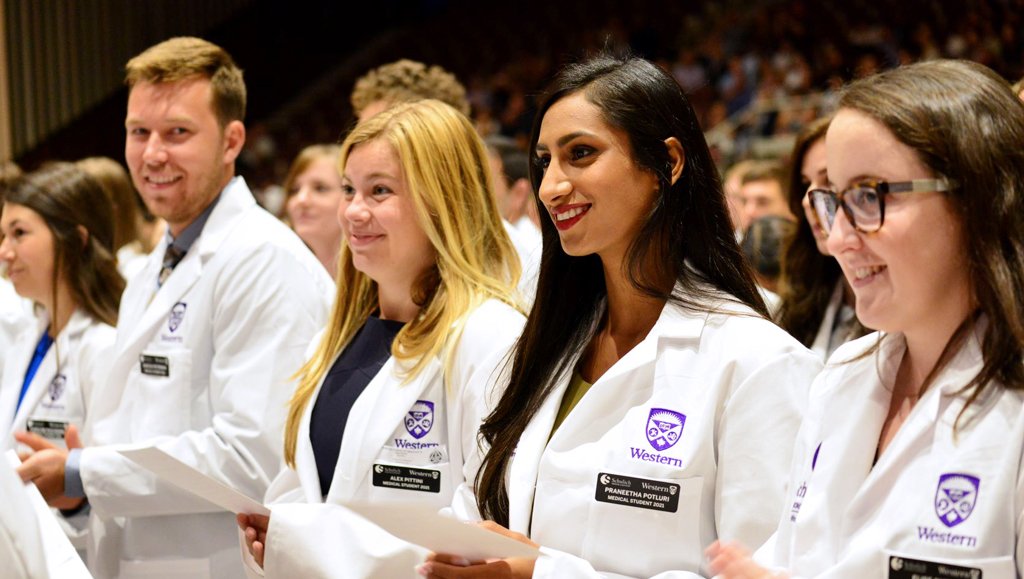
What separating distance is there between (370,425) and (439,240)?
48cm

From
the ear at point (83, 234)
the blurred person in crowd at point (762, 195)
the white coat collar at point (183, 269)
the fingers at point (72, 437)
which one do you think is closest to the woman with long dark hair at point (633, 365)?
the white coat collar at point (183, 269)

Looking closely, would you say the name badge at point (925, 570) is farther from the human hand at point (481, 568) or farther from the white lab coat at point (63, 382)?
the white lab coat at point (63, 382)

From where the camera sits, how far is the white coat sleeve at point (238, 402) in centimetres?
312

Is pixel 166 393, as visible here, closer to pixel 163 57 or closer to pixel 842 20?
pixel 163 57

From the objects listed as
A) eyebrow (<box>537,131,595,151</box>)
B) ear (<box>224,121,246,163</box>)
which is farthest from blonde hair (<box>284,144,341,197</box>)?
eyebrow (<box>537,131,595,151</box>)

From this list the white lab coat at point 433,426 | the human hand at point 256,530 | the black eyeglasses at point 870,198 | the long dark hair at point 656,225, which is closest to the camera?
the black eyeglasses at point 870,198

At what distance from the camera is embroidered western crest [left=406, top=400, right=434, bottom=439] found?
276 centimetres

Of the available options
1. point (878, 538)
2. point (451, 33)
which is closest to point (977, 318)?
point (878, 538)

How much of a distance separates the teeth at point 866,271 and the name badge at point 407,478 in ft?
4.22

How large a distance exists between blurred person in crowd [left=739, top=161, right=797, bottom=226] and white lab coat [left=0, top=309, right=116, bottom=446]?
9.16ft

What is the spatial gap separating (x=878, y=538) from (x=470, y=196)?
1.55m

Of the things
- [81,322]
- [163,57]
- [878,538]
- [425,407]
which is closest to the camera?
[878,538]

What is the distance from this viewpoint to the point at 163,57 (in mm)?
3525

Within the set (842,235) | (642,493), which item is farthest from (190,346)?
(842,235)
